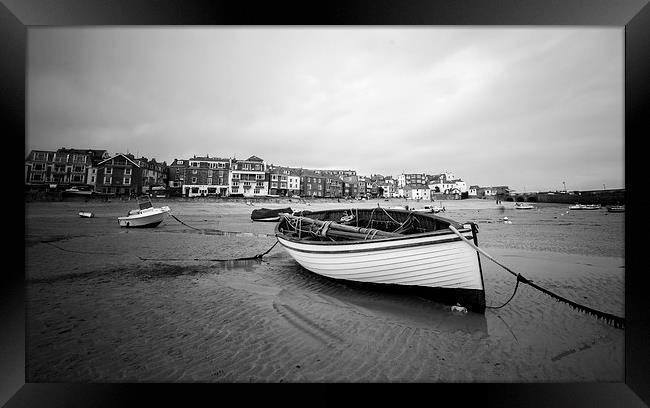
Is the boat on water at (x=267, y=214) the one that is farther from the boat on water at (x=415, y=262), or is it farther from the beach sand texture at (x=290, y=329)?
the boat on water at (x=415, y=262)

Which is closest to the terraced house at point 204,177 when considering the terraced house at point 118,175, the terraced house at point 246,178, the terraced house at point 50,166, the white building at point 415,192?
the terraced house at point 246,178

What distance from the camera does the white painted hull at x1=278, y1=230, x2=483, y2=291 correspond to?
3293mm

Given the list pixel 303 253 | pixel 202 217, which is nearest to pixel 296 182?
pixel 202 217

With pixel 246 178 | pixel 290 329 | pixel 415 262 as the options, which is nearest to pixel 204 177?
pixel 246 178

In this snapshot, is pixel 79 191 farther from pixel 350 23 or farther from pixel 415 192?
pixel 415 192

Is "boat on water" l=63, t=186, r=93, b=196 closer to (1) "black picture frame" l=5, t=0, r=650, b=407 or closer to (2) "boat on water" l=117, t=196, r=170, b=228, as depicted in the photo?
(2) "boat on water" l=117, t=196, r=170, b=228

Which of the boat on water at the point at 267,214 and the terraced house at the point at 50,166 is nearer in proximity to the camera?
the terraced house at the point at 50,166

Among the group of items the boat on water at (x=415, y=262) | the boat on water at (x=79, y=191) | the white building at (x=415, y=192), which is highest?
the white building at (x=415, y=192)

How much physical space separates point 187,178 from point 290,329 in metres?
13.0

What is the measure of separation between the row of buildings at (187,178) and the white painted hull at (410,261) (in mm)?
4437

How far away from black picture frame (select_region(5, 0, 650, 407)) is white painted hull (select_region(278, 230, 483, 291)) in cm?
126

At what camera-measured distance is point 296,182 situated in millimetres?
21484

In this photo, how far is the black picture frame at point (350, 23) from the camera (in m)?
2.41
